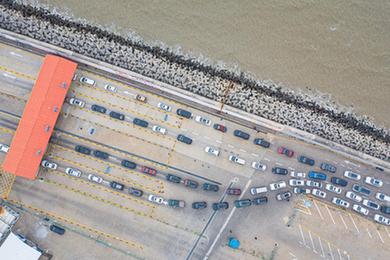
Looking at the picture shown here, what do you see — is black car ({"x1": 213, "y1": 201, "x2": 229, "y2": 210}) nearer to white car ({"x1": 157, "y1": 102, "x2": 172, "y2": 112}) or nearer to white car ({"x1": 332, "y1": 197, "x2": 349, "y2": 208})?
white car ({"x1": 157, "y1": 102, "x2": 172, "y2": 112})

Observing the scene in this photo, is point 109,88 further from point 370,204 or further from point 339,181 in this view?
point 370,204

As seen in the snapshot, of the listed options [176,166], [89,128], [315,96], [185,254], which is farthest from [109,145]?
[315,96]

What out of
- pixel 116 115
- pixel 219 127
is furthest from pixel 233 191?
pixel 116 115

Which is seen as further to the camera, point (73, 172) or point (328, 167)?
point (328, 167)

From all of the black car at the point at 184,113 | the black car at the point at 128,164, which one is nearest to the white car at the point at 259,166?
the black car at the point at 184,113

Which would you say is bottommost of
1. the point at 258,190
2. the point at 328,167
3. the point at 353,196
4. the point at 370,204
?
the point at 258,190

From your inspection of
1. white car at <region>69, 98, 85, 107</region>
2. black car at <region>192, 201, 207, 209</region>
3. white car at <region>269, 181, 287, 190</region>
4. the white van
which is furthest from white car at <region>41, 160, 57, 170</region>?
white car at <region>269, 181, 287, 190</region>

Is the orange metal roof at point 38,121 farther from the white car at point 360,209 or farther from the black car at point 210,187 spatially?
the white car at point 360,209
